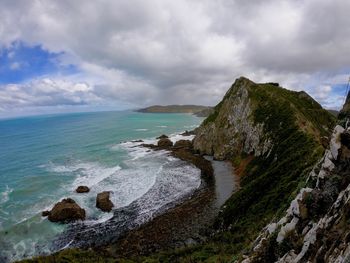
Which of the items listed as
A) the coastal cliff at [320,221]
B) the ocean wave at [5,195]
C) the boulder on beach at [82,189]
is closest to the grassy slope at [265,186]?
the coastal cliff at [320,221]

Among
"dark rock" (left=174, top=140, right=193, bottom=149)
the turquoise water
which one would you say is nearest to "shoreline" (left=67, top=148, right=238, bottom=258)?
the turquoise water

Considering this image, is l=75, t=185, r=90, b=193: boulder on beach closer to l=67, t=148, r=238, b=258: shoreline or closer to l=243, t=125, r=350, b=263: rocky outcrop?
l=67, t=148, r=238, b=258: shoreline

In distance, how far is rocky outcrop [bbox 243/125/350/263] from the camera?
8.59 m

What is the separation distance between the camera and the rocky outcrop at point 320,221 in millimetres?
8586

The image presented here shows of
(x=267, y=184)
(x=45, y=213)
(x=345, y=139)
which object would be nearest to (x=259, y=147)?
(x=267, y=184)

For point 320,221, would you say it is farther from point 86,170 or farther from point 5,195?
point 86,170

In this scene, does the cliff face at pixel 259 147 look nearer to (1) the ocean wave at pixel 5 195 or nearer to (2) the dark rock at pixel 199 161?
(2) the dark rock at pixel 199 161

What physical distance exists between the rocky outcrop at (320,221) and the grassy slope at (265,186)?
4.87 metres

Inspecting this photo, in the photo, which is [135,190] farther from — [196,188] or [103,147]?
[103,147]

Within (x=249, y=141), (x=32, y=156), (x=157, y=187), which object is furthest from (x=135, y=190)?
(x=32, y=156)

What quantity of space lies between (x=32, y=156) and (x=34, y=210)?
4424 centimetres

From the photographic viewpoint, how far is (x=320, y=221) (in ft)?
32.8

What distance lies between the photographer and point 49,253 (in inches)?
1209

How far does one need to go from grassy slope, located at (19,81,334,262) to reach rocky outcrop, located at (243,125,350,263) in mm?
4868
